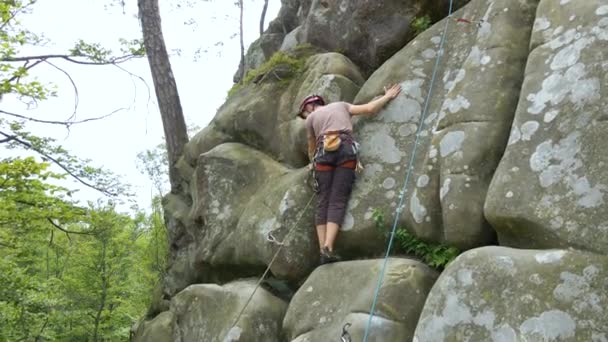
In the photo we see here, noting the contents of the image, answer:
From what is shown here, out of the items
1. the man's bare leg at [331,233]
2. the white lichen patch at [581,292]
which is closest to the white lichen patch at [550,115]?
the white lichen patch at [581,292]

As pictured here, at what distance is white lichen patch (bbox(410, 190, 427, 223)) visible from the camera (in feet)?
18.6

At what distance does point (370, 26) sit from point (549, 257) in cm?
499

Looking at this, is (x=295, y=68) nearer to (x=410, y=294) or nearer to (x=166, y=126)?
(x=166, y=126)

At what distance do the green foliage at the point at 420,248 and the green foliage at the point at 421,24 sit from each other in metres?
3.11

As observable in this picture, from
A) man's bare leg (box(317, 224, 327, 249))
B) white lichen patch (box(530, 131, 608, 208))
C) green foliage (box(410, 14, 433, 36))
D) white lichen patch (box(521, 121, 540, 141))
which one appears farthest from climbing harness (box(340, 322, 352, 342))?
green foliage (box(410, 14, 433, 36))

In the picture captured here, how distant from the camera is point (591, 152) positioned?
4535mm

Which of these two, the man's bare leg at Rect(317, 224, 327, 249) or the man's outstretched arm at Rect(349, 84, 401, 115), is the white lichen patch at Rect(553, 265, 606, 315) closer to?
the man's bare leg at Rect(317, 224, 327, 249)

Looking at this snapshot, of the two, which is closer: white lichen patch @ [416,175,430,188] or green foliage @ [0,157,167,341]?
white lichen patch @ [416,175,430,188]

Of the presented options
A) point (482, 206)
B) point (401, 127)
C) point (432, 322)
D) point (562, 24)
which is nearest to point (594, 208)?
point (482, 206)

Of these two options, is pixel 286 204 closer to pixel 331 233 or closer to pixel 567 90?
pixel 331 233

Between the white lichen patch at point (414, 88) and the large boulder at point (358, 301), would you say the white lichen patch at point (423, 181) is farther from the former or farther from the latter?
the white lichen patch at point (414, 88)

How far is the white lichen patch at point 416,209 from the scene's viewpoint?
568 centimetres

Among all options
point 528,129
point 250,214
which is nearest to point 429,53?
point 528,129

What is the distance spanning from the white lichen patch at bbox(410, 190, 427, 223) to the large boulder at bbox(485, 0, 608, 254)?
2.87 feet
